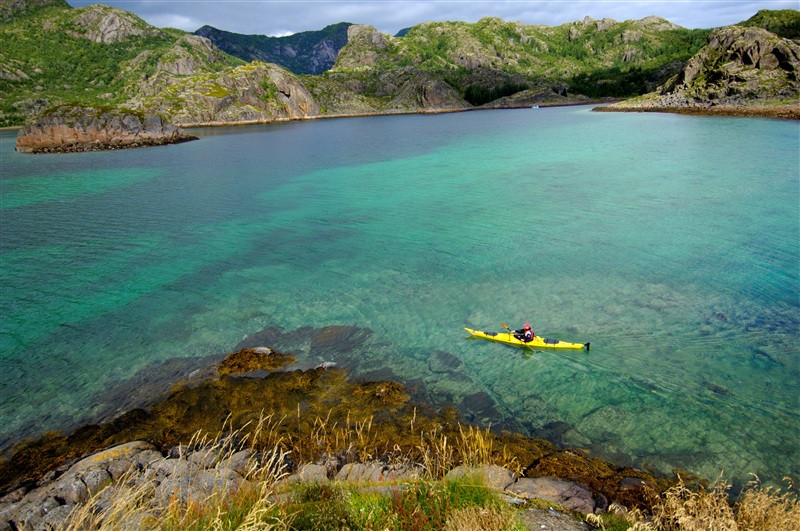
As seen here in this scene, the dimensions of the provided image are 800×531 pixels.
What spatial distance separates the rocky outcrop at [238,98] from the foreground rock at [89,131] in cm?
5573

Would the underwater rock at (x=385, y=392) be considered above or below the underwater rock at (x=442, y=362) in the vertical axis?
below

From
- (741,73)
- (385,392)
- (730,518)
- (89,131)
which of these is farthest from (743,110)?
(89,131)

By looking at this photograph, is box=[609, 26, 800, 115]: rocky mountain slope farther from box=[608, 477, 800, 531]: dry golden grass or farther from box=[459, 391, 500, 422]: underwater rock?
box=[608, 477, 800, 531]: dry golden grass

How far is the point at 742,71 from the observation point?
109438mm

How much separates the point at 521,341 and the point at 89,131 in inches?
4358

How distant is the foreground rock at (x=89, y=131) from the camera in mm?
91375

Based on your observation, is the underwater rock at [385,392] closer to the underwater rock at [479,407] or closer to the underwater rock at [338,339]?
the underwater rock at [479,407]

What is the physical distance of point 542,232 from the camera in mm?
29750

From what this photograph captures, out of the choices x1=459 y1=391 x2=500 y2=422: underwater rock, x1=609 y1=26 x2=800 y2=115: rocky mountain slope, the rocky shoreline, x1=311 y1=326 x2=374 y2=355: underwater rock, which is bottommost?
x1=459 y1=391 x2=500 y2=422: underwater rock

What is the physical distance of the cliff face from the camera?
101494 millimetres

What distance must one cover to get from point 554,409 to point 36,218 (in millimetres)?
47160

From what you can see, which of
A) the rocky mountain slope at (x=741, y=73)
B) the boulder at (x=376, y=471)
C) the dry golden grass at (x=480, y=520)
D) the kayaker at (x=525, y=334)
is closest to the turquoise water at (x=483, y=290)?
the kayaker at (x=525, y=334)

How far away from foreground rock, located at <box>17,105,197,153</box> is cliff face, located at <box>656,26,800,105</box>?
139 metres

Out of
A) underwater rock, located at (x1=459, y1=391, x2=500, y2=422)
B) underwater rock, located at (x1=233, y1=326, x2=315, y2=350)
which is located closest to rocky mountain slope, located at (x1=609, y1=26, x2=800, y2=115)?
underwater rock, located at (x1=459, y1=391, x2=500, y2=422)
